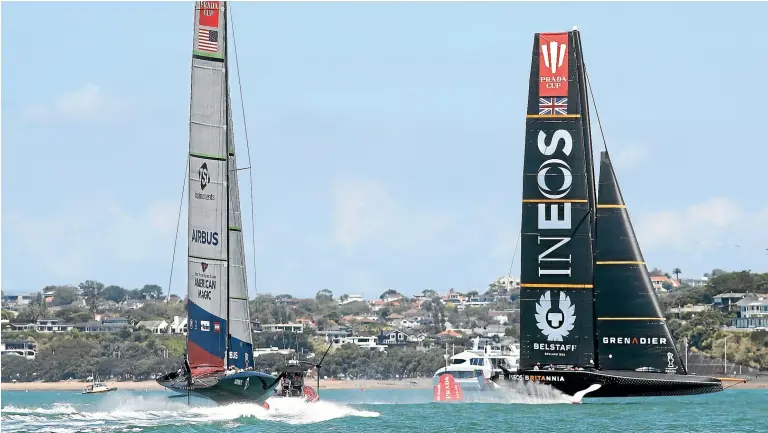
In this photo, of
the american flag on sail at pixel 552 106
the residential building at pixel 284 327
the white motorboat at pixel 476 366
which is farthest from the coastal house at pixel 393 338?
the american flag on sail at pixel 552 106

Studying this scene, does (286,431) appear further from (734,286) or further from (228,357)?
(734,286)

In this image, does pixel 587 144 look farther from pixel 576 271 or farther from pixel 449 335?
pixel 449 335

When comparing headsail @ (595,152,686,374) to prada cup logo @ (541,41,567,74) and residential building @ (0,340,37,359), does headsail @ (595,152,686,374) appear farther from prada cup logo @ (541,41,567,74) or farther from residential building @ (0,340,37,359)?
residential building @ (0,340,37,359)

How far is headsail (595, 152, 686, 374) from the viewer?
50875mm

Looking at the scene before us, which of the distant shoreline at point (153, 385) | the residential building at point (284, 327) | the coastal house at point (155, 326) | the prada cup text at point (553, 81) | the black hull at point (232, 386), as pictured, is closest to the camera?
the black hull at point (232, 386)

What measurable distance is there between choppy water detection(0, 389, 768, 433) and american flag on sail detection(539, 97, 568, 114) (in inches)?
366

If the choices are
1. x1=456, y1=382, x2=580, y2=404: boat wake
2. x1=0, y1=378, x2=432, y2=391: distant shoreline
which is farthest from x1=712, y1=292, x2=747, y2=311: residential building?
x1=456, y1=382, x2=580, y2=404: boat wake

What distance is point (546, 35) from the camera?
5069 centimetres

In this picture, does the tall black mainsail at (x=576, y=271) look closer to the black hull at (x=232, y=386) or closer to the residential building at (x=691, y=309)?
the black hull at (x=232, y=386)

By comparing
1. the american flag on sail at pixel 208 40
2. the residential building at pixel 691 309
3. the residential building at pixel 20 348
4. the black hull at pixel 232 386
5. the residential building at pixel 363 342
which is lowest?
the black hull at pixel 232 386

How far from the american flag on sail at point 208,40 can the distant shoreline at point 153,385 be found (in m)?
88.4

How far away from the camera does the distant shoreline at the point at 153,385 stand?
134m

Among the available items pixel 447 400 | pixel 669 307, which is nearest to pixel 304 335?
pixel 669 307

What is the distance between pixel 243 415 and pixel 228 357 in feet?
6.31
